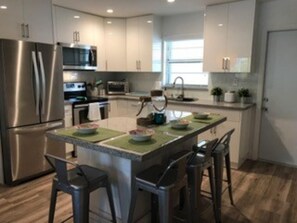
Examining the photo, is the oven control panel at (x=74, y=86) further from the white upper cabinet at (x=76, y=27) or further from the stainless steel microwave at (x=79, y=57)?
the white upper cabinet at (x=76, y=27)

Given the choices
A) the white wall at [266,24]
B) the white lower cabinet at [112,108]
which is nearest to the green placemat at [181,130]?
the white wall at [266,24]

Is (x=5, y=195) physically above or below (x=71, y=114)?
below

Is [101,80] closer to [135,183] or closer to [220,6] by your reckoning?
[220,6]

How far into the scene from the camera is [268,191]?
3.12m

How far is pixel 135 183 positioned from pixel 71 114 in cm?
259

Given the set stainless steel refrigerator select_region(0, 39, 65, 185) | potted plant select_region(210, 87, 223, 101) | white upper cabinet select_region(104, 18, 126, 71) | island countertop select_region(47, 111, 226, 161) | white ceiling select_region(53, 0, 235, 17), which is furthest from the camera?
white upper cabinet select_region(104, 18, 126, 71)

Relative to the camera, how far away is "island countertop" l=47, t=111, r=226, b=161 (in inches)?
65.2

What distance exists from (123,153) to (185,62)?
3.55 m

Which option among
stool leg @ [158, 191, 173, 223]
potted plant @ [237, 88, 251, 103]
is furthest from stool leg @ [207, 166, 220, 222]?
potted plant @ [237, 88, 251, 103]

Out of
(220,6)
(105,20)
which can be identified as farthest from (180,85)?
(105,20)

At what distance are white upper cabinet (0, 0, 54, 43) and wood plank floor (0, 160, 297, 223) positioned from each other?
1.99 meters

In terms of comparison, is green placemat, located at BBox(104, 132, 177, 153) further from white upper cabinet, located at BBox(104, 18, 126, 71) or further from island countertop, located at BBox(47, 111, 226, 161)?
white upper cabinet, located at BBox(104, 18, 126, 71)

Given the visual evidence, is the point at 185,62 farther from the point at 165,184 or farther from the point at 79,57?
the point at 165,184

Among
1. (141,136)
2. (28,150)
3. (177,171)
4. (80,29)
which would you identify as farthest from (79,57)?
(177,171)
